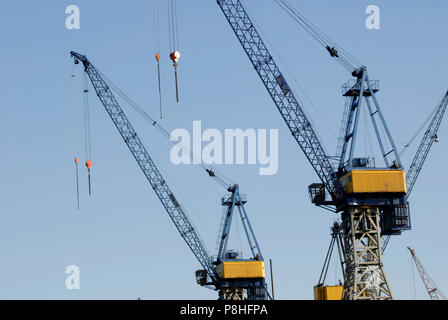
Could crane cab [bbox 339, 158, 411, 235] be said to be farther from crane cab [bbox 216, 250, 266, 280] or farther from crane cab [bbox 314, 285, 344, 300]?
crane cab [bbox 216, 250, 266, 280]

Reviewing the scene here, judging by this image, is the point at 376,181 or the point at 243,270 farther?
the point at 243,270

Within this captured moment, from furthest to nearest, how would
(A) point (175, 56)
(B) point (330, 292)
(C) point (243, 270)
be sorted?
(C) point (243, 270)
(B) point (330, 292)
(A) point (175, 56)

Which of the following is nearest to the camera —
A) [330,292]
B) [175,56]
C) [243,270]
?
[175,56]

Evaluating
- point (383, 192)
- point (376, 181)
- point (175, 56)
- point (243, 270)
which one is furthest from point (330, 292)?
point (175, 56)

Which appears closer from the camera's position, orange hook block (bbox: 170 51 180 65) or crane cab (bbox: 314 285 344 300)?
orange hook block (bbox: 170 51 180 65)

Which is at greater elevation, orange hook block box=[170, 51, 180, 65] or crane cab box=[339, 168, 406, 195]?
orange hook block box=[170, 51, 180, 65]

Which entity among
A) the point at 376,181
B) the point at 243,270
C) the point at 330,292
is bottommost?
the point at 330,292

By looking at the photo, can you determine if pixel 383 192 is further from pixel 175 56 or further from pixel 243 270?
pixel 243 270

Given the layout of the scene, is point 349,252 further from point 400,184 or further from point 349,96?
point 349,96

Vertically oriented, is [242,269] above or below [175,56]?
below

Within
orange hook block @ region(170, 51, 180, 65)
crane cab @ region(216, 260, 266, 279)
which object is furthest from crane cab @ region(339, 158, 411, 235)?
crane cab @ region(216, 260, 266, 279)
